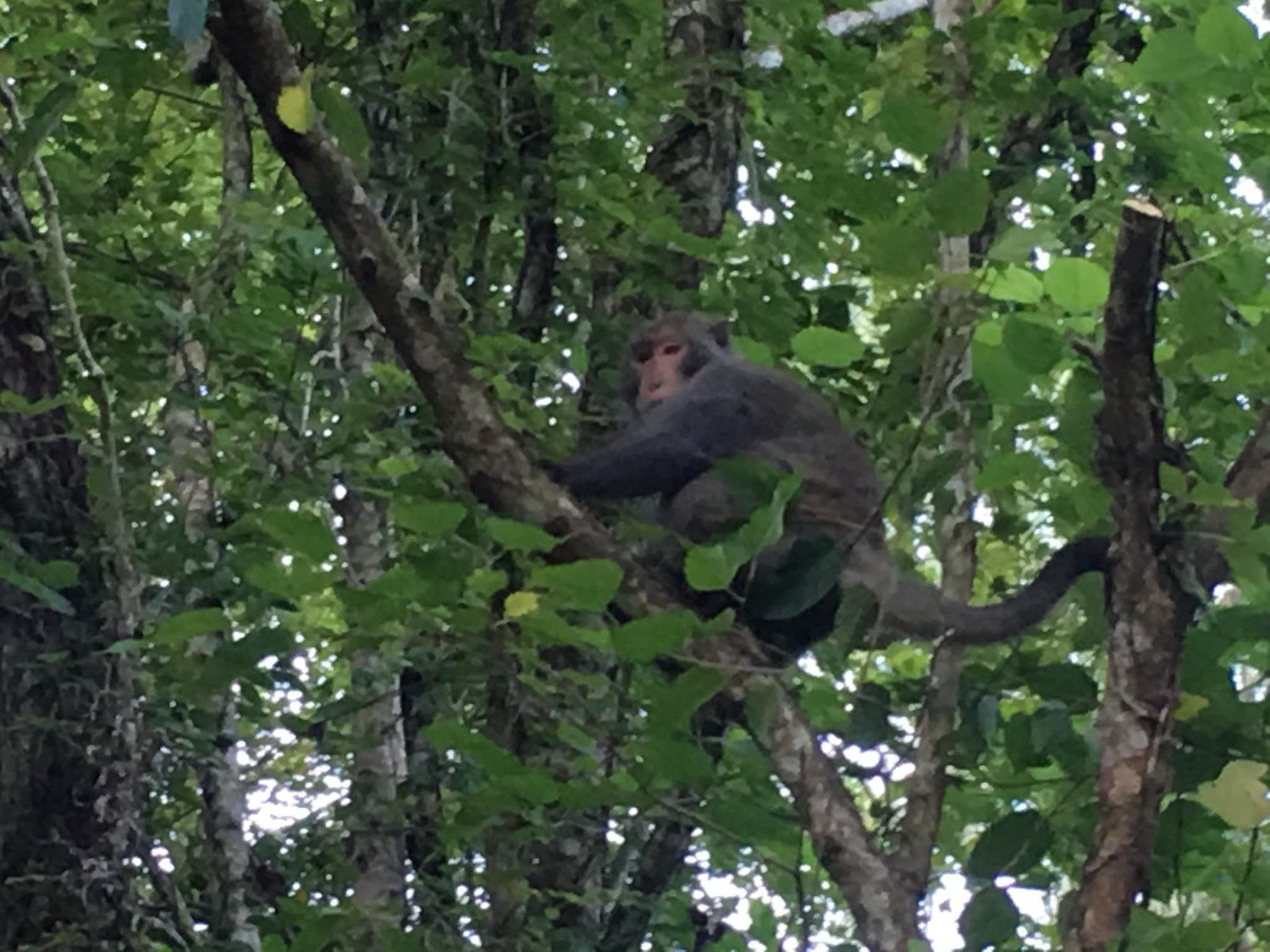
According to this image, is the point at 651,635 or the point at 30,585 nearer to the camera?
the point at 651,635

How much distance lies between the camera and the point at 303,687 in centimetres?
294

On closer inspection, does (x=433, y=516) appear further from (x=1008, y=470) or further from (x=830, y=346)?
(x=1008, y=470)

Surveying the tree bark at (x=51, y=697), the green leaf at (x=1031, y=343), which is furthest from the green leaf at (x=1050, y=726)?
the tree bark at (x=51, y=697)

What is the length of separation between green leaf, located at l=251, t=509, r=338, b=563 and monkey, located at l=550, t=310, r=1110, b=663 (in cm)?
107

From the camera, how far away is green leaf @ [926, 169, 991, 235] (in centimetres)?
171

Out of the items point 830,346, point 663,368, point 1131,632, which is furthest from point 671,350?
point 1131,632

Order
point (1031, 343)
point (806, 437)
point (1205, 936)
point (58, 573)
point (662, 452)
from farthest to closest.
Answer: point (806, 437)
point (662, 452)
point (58, 573)
point (1031, 343)
point (1205, 936)

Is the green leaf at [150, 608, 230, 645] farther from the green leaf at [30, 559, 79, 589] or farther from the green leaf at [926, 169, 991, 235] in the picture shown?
the green leaf at [926, 169, 991, 235]

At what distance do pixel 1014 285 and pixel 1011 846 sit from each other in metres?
0.76

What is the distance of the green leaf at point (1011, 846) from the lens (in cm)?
203

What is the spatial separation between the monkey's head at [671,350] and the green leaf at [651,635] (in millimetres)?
2042

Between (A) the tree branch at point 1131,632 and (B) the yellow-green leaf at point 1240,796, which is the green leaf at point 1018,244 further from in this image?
(B) the yellow-green leaf at point 1240,796

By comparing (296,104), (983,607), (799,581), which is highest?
(983,607)

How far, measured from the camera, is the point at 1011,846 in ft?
6.67
